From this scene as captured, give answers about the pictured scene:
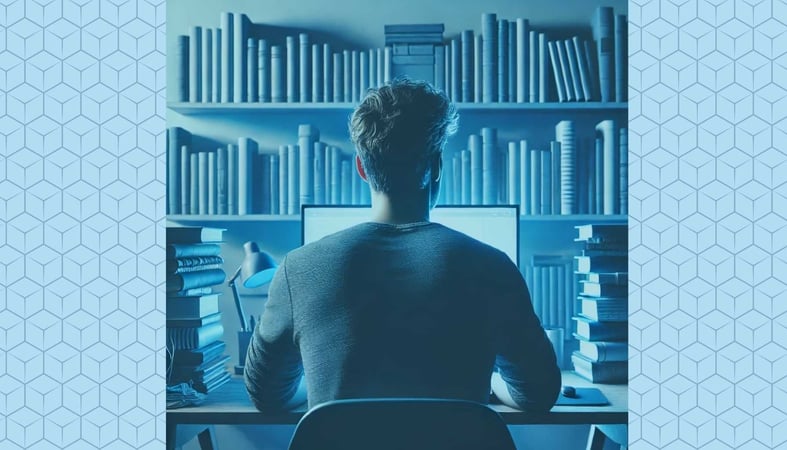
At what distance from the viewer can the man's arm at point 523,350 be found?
1034 millimetres

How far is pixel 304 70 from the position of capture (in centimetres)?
179

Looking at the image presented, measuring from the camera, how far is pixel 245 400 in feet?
4.66

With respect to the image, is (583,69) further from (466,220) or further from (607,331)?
(607,331)

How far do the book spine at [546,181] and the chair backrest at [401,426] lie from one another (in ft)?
3.66

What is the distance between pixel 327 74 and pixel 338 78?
4 centimetres

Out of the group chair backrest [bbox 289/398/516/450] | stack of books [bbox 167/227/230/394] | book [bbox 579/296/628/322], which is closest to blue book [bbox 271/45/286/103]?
stack of books [bbox 167/227/230/394]

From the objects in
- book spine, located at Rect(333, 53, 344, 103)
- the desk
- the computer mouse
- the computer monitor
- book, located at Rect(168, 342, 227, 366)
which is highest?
book spine, located at Rect(333, 53, 344, 103)

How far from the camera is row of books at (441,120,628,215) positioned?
1.75 m

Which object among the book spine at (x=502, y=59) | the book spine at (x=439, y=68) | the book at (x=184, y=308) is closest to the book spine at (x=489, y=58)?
the book spine at (x=502, y=59)

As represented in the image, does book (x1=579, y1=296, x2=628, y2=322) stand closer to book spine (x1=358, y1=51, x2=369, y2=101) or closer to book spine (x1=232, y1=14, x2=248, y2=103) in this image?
book spine (x1=358, y1=51, x2=369, y2=101)

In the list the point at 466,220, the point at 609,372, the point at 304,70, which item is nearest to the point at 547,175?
the point at 466,220

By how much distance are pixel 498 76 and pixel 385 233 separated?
919mm

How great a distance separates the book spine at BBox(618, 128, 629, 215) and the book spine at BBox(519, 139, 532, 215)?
0.26m

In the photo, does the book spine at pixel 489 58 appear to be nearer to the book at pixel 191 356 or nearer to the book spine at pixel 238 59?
the book spine at pixel 238 59
